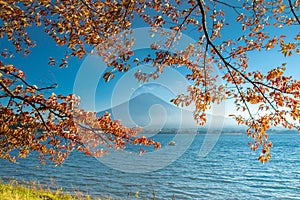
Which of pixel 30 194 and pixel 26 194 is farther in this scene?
pixel 30 194

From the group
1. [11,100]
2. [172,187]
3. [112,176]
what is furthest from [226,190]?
[11,100]

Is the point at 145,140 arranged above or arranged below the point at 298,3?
below

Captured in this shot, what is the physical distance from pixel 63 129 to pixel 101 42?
3.23 meters

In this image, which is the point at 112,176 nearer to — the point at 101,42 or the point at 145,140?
the point at 145,140

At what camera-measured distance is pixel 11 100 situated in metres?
6.71

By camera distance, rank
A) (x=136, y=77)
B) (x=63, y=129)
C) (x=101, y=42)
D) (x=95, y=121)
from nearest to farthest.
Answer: (x=136, y=77) → (x=101, y=42) → (x=95, y=121) → (x=63, y=129)

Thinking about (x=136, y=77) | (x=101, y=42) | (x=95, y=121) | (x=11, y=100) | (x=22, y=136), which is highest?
(x=101, y=42)

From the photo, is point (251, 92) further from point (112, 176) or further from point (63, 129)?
point (112, 176)

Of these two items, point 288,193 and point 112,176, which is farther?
point 112,176

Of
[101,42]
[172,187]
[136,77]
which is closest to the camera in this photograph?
[136,77]

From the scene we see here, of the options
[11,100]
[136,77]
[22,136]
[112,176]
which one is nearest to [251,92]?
[136,77]

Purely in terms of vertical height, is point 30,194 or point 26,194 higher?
point 26,194

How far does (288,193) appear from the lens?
19969mm

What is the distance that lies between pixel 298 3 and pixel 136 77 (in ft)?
10.5
